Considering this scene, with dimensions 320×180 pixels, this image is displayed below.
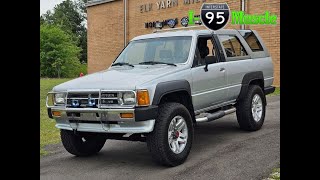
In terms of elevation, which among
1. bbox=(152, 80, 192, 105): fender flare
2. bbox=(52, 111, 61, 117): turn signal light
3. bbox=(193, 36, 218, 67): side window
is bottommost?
bbox=(52, 111, 61, 117): turn signal light

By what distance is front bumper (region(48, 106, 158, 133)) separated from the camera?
5094mm

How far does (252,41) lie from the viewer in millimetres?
8156

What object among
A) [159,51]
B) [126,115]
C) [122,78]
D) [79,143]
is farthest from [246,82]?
[79,143]

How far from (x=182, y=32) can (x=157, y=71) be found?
1.28m

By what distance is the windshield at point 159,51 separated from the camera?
6.39 m

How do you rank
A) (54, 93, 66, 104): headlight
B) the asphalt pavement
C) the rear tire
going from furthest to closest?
the rear tire → (54, 93, 66, 104): headlight → the asphalt pavement

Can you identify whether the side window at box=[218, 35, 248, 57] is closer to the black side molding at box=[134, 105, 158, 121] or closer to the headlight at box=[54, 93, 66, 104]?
the black side molding at box=[134, 105, 158, 121]

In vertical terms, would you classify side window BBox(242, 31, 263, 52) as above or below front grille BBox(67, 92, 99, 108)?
above

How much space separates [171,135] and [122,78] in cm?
102

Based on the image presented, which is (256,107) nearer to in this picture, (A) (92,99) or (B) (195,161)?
(B) (195,161)

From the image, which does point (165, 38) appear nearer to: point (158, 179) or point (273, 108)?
point (158, 179)

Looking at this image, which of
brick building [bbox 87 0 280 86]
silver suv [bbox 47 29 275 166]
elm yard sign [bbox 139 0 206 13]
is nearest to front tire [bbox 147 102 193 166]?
silver suv [bbox 47 29 275 166]

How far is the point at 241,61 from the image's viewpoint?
7.45 m
